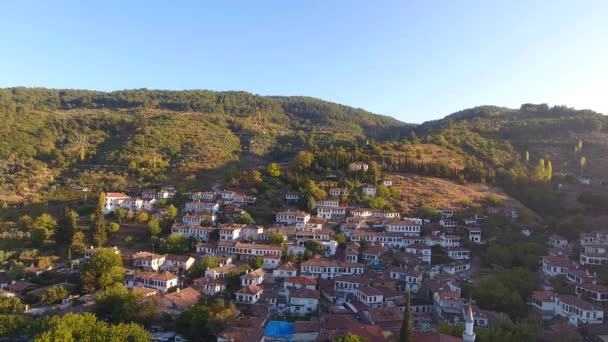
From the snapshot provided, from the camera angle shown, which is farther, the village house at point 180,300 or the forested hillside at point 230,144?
the forested hillside at point 230,144

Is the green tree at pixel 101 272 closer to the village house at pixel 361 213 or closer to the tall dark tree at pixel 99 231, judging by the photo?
the tall dark tree at pixel 99 231

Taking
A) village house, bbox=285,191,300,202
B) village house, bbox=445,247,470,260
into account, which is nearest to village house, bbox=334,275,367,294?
village house, bbox=445,247,470,260

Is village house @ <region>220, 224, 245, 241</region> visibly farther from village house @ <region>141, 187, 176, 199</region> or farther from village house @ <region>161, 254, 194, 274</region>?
village house @ <region>141, 187, 176, 199</region>

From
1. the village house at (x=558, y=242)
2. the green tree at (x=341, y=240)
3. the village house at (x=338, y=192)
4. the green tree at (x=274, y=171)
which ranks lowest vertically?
the green tree at (x=341, y=240)

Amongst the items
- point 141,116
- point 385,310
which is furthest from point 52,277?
point 141,116

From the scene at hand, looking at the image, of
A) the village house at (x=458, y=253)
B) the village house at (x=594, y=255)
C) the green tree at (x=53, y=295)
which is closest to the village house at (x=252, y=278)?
the green tree at (x=53, y=295)

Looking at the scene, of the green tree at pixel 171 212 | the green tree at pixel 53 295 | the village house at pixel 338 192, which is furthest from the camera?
the village house at pixel 338 192

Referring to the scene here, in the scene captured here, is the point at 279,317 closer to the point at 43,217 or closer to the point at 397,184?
the point at 43,217
